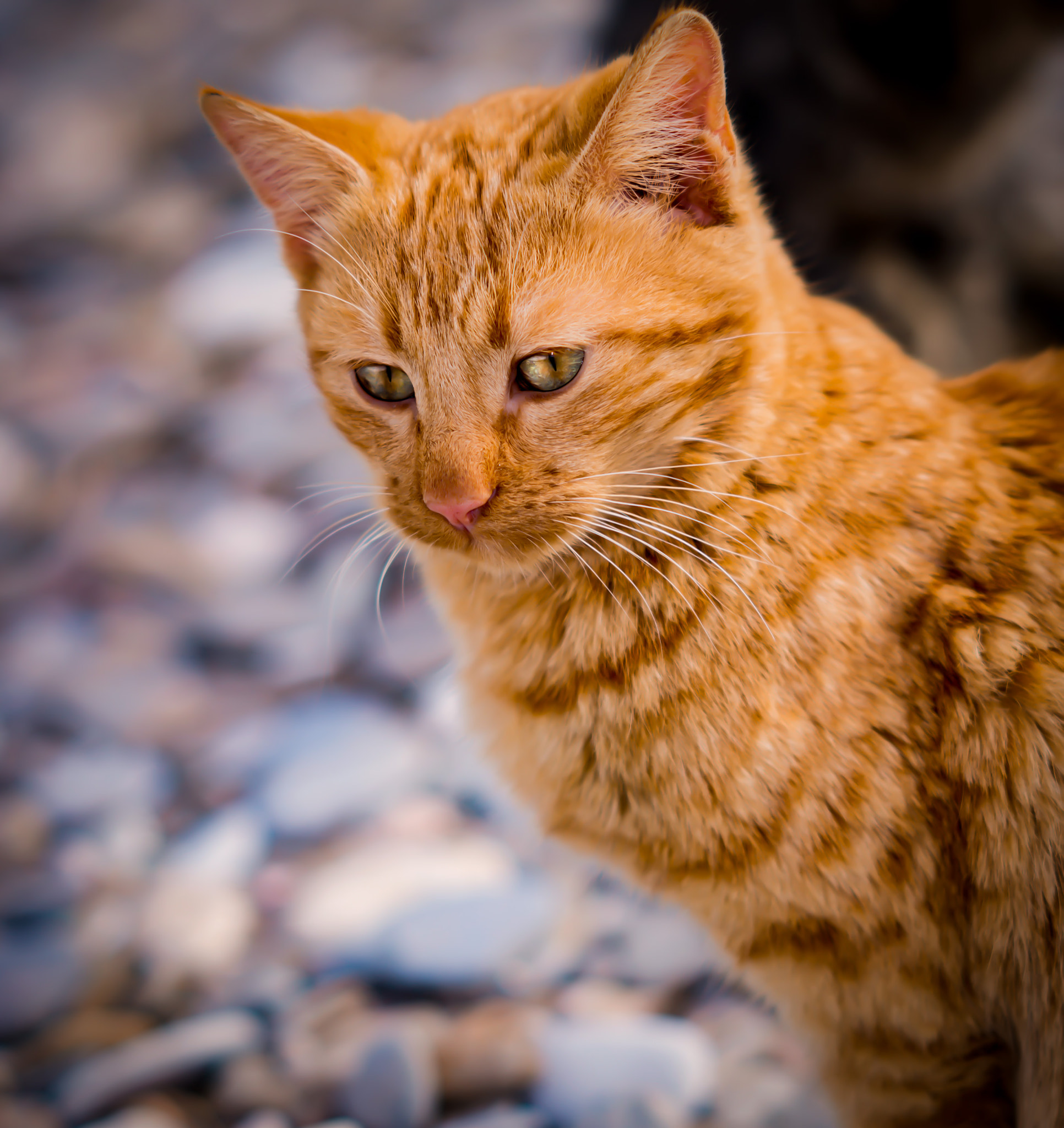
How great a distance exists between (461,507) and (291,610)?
→ 1.10 meters

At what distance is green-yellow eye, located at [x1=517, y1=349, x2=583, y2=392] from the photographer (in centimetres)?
83

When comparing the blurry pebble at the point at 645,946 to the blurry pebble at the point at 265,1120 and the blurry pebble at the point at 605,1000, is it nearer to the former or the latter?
the blurry pebble at the point at 605,1000

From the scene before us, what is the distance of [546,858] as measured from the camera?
57.6 inches

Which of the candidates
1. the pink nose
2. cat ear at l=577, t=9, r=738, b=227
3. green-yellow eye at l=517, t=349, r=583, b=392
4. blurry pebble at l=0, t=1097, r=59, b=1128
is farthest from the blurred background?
cat ear at l=577, t=9, r=738, b=227

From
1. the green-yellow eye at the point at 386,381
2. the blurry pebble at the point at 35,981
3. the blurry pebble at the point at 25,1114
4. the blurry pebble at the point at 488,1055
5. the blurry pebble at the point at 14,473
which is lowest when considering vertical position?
the blurry pebble at the point at 488,1055

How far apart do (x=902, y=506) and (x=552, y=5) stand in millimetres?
1701

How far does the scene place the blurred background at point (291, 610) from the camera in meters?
1.19

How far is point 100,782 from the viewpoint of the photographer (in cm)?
158

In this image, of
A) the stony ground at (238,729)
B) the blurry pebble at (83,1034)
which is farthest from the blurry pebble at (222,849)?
the blurry pebble at (83,1034)

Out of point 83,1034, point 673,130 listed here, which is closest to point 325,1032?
point 83,1034

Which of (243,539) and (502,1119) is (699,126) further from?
(243,539)

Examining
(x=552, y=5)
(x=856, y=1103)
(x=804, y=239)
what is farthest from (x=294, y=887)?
(x=552, y=5)

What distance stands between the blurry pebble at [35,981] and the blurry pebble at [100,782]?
25 cm

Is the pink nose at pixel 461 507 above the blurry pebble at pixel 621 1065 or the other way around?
above
